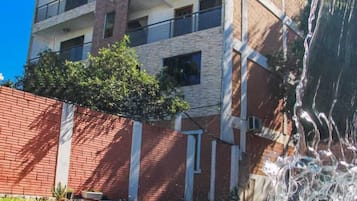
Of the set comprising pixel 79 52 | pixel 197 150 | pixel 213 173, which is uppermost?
pixel 79 52

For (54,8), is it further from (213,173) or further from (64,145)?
(64,145)

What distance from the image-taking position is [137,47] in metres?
21.2

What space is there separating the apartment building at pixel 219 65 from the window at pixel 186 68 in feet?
0.13

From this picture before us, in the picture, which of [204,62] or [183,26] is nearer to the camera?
[204,62]

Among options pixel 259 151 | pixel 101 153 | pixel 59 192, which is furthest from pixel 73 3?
pixel 59 192

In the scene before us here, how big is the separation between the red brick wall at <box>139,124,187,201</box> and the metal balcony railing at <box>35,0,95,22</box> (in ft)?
42.0

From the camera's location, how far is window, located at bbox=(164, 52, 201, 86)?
19.0m

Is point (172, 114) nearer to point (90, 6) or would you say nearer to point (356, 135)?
point (356, 135)

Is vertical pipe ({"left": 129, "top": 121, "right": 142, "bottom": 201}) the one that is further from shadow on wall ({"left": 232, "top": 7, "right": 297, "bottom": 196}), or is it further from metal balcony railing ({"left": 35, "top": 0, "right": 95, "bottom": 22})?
metal balcony railing ({"left": 35, "top": 0, "right": 95, "bottom": 22})

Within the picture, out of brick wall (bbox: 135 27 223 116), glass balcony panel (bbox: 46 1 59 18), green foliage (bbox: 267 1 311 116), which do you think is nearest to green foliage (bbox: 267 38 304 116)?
green foliage (bbox: 267 1 311 116)

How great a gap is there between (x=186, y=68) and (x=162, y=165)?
573 cm

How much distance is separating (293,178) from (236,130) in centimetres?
323

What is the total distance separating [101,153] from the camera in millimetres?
12727

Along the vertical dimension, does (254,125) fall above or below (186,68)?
below
